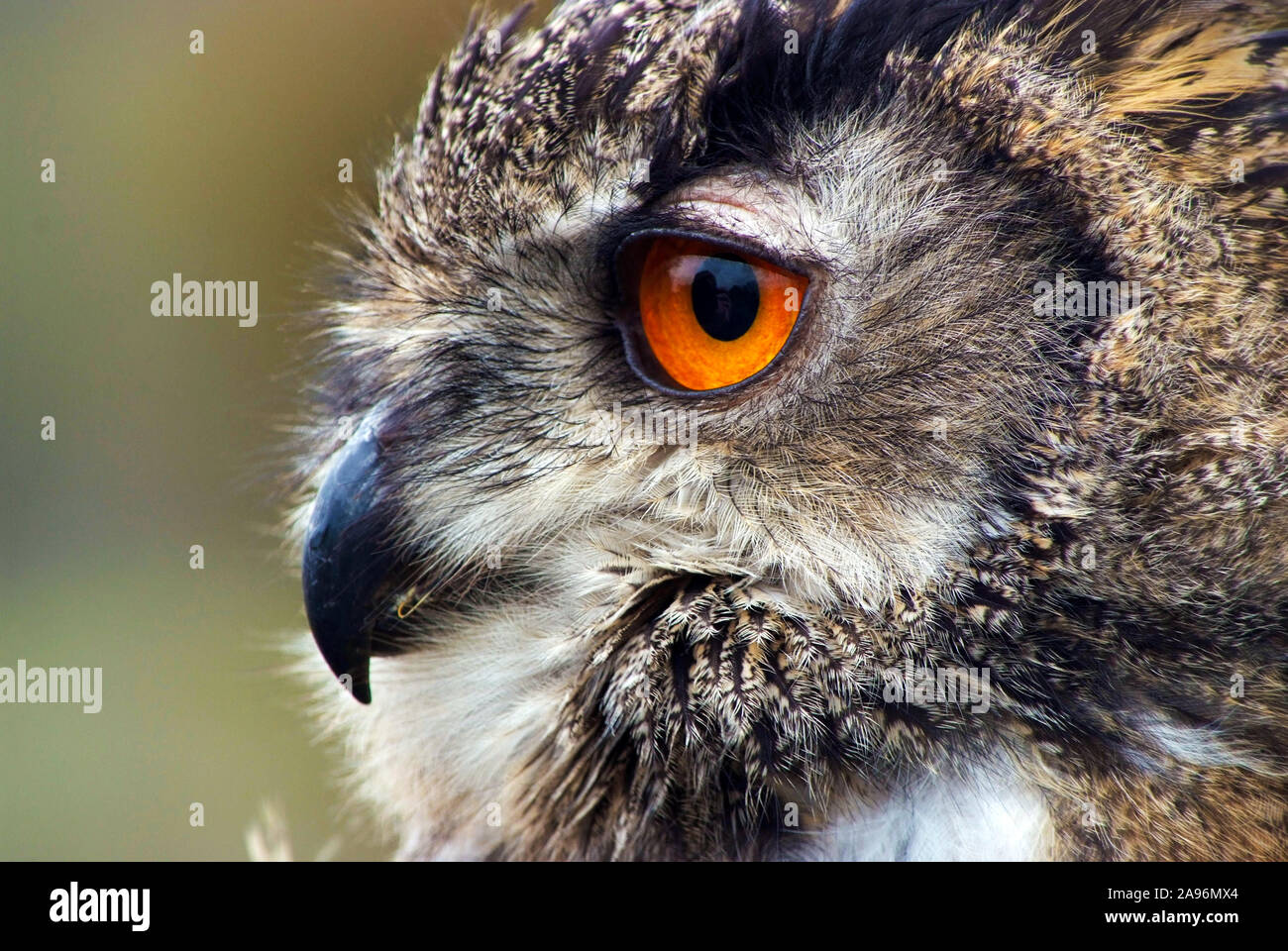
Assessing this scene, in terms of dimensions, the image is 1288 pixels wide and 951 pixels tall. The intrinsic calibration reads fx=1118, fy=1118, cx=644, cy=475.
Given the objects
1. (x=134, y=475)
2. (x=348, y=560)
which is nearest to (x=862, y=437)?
(x=348, y=560)

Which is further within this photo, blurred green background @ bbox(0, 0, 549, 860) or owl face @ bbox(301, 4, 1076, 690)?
blurred green background @ bbox(0, 0, 549, 860)

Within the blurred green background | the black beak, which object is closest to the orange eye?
the black beak

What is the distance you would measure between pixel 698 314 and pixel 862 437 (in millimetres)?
269

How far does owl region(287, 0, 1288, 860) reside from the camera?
4.18ft

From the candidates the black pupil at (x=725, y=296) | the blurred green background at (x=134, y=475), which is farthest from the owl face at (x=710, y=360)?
the blurred green background at (x=134, y=475)

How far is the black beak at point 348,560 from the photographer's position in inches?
62.2

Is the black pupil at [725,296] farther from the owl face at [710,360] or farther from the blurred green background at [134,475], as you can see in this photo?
the blurred green background at [134,475]

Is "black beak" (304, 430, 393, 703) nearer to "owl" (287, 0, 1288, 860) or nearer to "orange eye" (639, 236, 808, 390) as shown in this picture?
"owl" (287, 0, 1288, 860)

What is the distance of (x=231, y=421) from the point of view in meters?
4.69

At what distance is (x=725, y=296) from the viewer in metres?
1.45

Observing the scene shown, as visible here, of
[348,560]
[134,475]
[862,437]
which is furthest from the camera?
[134,475]

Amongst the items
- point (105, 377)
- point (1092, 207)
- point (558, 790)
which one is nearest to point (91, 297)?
point (105, 377)

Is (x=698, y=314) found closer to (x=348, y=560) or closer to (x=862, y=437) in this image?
(x=862, y=437)

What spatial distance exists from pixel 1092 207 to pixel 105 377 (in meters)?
4.90
